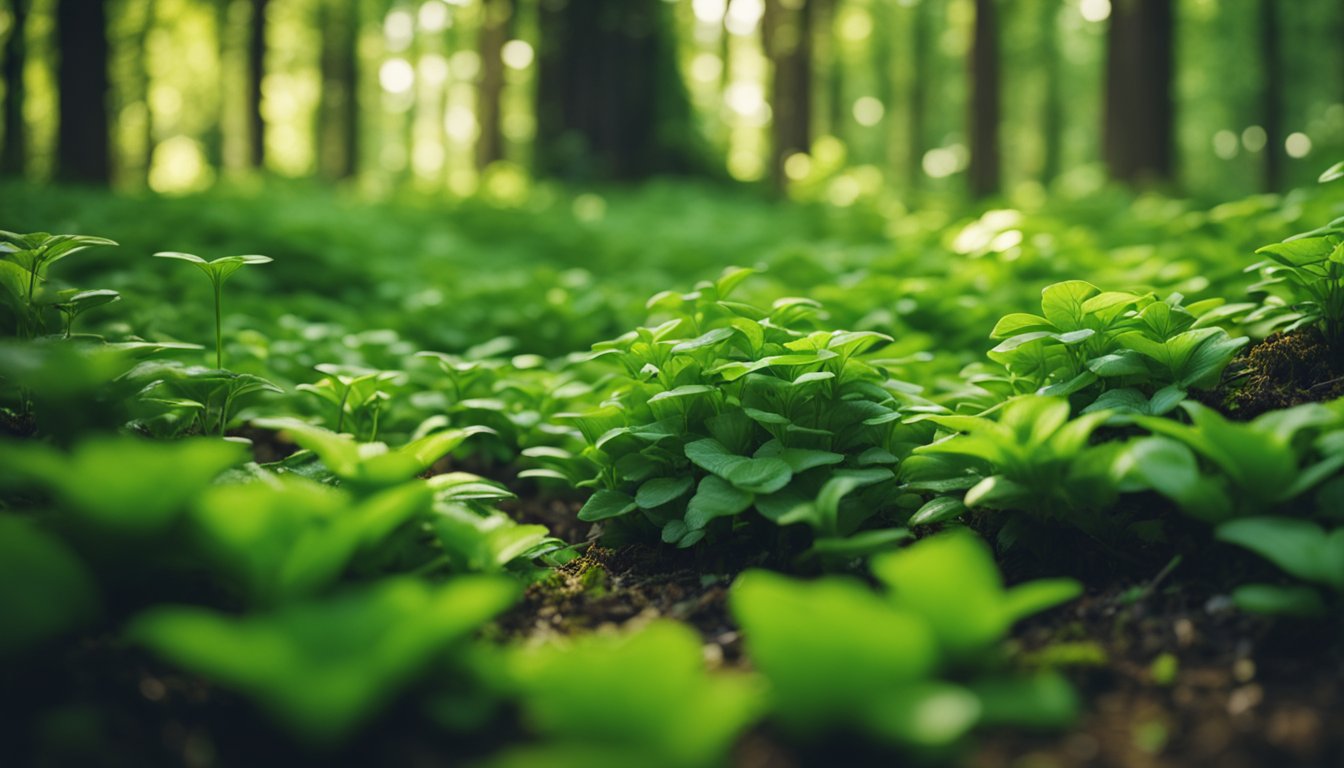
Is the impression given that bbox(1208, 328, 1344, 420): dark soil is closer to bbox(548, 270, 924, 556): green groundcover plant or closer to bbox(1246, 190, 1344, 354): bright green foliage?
bbox(1246, 190, 1344, 354): bright green foliage

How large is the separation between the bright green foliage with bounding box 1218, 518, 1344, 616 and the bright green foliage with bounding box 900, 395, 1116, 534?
0.31 m

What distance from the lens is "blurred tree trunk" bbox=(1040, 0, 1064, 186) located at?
74.5 feet

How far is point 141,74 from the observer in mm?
21094

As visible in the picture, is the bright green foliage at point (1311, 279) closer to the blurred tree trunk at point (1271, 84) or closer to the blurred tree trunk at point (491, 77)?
the blurred tree trunk at point (491, 77)

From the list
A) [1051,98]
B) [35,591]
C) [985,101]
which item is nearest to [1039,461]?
[35,591]

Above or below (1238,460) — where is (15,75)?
above

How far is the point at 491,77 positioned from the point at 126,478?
1519cm

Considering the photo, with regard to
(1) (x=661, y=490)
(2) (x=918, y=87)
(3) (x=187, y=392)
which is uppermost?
(2) (x=918, y=87)

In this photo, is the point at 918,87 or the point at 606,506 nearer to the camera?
the point at 606,506

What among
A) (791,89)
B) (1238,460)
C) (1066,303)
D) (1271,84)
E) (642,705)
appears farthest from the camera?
(1271,84)

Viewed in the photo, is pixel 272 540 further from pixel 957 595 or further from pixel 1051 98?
pixel 1051 98

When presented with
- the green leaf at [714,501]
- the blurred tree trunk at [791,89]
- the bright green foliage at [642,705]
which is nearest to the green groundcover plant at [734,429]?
the green leaf at [714,501]

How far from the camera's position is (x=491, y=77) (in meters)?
15.2

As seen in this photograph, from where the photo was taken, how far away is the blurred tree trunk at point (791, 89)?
48.3ft
